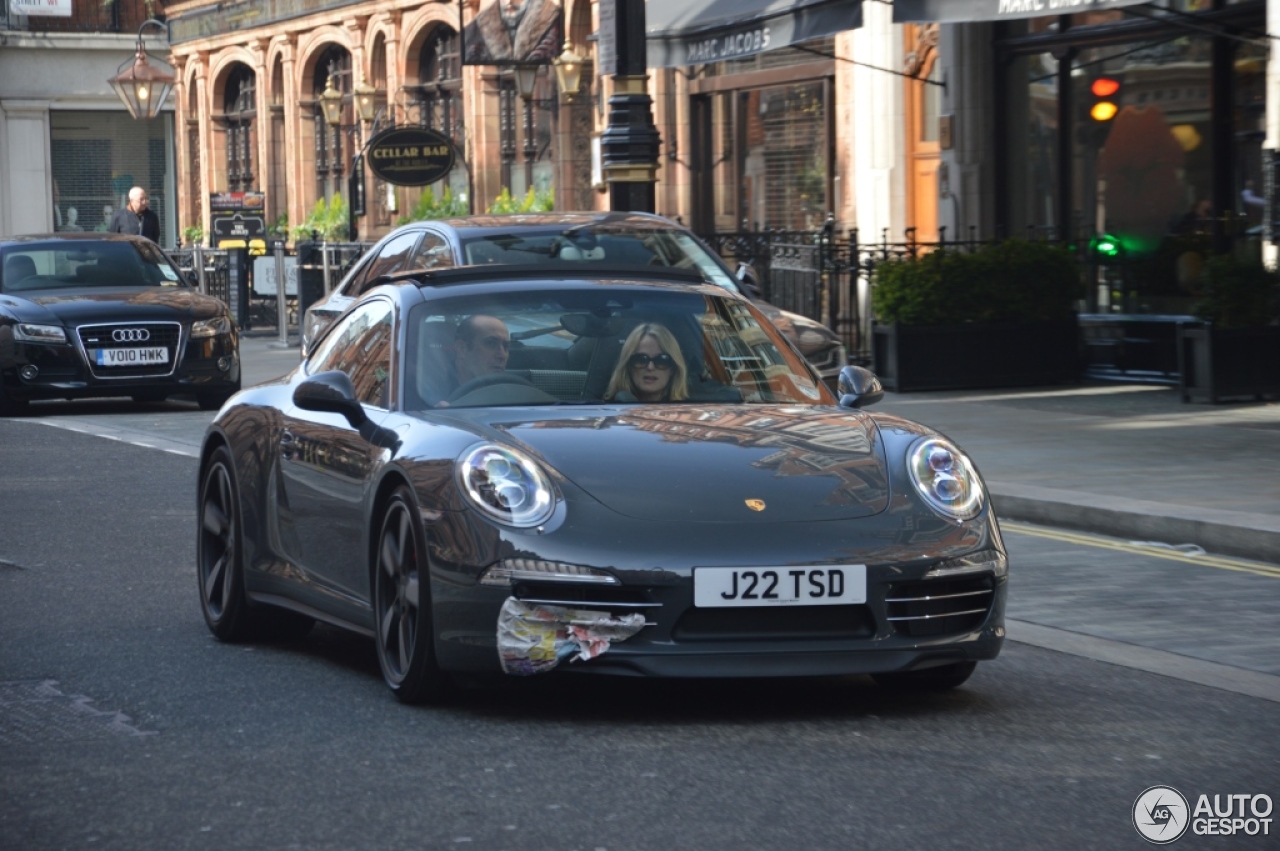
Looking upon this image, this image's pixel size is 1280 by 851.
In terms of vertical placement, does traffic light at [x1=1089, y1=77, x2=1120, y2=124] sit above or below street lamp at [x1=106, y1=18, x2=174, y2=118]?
below

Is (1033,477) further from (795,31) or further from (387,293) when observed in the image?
(795,31)

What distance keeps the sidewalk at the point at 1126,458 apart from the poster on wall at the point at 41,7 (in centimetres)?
4579

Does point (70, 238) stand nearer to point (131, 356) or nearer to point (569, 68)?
point (131, 356)

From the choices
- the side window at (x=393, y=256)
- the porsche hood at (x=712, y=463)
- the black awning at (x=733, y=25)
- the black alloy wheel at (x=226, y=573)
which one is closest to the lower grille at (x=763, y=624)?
the porsche hood at (x=712, y=463)

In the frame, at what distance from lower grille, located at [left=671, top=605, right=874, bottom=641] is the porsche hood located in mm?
241

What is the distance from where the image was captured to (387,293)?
24.8 feet

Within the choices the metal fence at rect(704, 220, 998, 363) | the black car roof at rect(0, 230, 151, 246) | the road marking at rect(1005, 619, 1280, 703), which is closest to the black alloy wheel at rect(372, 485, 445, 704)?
the road marking at rect(1005, 619, 1280, 703)

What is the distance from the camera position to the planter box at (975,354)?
719 inches

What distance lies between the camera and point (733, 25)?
20266mm

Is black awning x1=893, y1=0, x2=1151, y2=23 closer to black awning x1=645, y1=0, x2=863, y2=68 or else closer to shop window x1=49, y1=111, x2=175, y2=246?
black awning x1=645, y1=0, x2=863, y2=68

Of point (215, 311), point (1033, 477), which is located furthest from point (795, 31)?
point (1033, 477)

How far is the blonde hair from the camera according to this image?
7.07 m

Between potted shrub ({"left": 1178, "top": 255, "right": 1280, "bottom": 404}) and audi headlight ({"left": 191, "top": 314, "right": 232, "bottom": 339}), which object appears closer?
potted shrub ({"left": 1178, "top": 255, "right": 1280, "bottom": 404})

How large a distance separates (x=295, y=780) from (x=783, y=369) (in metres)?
2.48
